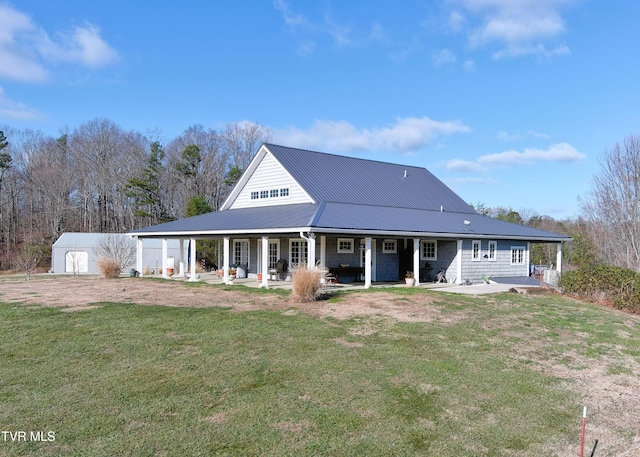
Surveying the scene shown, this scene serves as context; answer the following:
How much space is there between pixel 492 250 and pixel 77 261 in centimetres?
2643

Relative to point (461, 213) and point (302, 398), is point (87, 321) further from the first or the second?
point (461, 213)

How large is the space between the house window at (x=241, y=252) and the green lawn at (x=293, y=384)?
42.4ft

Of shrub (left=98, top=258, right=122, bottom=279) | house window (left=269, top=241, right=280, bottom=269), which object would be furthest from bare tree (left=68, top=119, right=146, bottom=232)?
house window (left=269, top=241, right=280, bottom=269)

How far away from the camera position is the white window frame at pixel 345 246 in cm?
2100

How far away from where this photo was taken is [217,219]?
22.7 meters

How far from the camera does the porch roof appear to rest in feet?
56.7

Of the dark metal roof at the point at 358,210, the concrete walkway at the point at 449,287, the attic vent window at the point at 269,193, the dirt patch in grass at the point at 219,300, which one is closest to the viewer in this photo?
the dirt patch in grass at the point at 219,300

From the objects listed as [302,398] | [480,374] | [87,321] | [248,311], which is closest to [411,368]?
[480,374]

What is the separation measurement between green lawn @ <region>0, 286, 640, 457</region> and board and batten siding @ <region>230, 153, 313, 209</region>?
11.0 m

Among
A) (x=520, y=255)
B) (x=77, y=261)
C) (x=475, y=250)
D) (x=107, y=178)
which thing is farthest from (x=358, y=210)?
(x=107, y=178)

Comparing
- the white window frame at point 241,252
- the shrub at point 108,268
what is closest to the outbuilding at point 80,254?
the white window frame at point 241,252

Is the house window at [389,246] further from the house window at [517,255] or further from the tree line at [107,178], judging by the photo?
the tree line at [107,178]

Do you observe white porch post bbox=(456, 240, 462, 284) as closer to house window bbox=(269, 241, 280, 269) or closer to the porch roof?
the porch roof

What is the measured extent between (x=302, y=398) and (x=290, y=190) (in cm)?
1662
